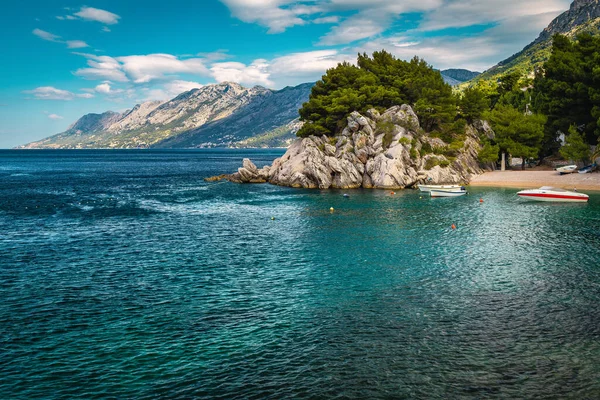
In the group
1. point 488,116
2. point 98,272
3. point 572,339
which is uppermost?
point 488,116

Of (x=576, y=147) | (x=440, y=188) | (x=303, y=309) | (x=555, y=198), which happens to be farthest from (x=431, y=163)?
(x=303, y=309)

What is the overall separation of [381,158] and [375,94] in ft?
80.4

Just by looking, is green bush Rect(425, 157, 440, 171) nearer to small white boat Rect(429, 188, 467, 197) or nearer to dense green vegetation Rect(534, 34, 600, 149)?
small white boat Rect(429, 188, 467, 197)

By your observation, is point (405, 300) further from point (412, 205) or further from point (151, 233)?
point (412, 205)

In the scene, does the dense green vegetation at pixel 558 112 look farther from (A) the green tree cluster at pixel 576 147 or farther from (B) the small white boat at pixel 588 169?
(B) the small white boat at pixel 588 169

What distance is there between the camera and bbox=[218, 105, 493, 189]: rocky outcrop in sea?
109 metres

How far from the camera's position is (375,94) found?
406 feet

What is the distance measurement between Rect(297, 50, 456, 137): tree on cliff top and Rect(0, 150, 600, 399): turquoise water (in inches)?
2471

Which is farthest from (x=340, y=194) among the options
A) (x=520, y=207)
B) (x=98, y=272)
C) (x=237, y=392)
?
(x=237, y=392)

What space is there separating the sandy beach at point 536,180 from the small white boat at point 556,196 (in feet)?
Result: 47.6

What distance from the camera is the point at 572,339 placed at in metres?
26.8

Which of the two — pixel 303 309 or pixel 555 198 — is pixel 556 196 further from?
pixel 303 309

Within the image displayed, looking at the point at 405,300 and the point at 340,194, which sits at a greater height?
the point at 340,194

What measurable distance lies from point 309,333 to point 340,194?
2880 inches
